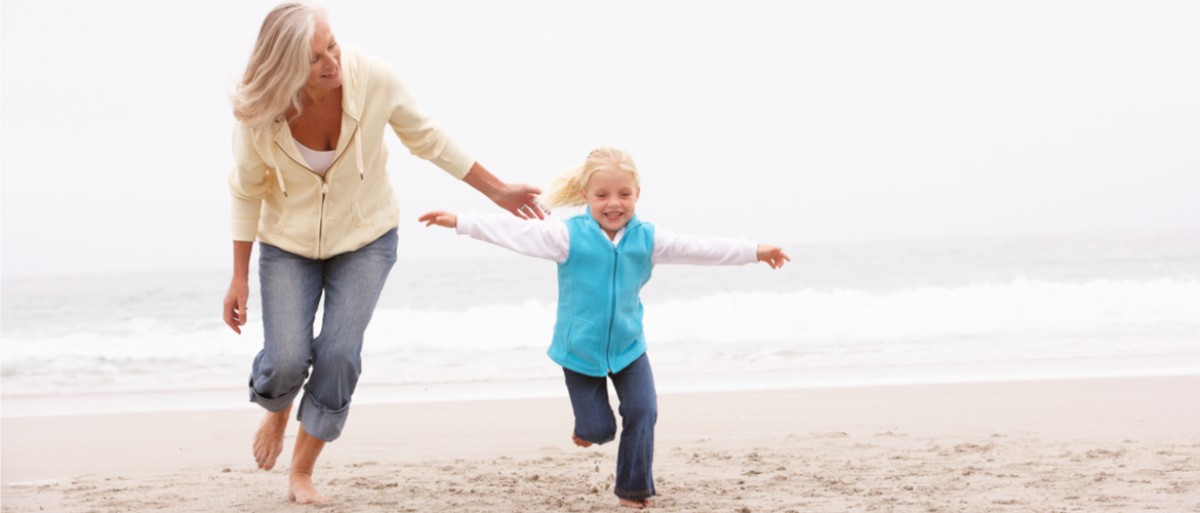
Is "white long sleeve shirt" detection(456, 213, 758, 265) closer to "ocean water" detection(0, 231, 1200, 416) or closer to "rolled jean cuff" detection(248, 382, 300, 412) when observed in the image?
"rolled jean cuff" detection(248, 382, 300, 412)

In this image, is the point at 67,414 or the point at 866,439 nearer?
the point at 866,439

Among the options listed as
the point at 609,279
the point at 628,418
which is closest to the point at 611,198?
the point at 609,279

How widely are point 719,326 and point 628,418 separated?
402 inches

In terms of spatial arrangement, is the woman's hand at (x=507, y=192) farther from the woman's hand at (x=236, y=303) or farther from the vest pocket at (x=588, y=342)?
the woman's hand at (x=236, y=303)

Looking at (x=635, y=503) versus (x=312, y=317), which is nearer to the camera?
(x=312, y=317)

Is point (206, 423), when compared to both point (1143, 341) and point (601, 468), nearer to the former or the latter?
point (601, 468)

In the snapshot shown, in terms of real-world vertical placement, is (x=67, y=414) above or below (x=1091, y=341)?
below

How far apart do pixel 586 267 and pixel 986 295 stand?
45.0 feet

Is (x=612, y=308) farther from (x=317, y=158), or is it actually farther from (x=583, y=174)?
(x=317, y=158)

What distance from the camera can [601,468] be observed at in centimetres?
532

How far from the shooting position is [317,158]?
397 cm

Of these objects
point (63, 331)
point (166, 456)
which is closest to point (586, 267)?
point (166, 456)

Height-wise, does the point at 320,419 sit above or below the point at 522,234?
below

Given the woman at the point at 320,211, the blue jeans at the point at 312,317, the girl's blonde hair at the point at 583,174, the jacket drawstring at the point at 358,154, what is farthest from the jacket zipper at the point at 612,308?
the jacket drawstring at the point at 358,154
